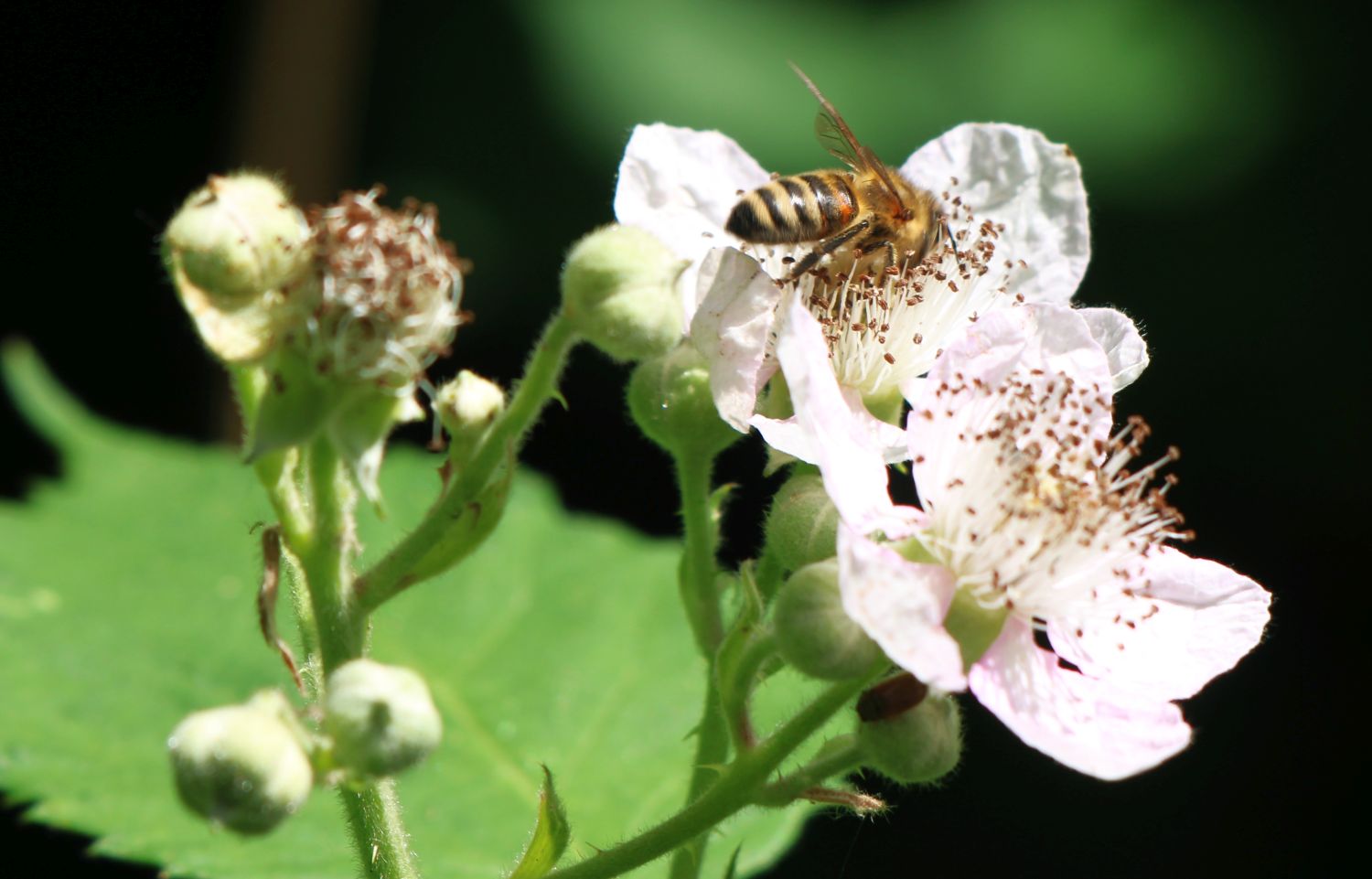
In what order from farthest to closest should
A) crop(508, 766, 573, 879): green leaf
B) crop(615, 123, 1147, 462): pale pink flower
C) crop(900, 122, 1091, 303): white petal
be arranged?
crop(900, 122, 1091, 303): white petal, crop(615, 123, 1147, 462): pale pink flower, crop(508, 766, 573, 879): green leaf

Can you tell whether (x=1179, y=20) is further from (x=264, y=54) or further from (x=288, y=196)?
(x=288, y=196)

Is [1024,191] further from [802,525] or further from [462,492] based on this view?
[462,492]

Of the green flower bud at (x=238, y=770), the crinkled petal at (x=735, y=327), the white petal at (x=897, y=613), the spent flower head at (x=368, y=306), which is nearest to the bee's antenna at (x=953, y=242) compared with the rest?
the crinkled petal at (x=735, y=327)

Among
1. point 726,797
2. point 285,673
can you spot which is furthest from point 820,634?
point 285,673

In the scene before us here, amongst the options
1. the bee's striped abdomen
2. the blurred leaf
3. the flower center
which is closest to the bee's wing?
the bee's striped abdomen

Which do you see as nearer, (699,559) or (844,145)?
(699,559)

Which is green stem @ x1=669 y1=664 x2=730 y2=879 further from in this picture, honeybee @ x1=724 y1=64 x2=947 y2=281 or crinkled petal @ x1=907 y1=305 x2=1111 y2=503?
honeybee @ x1=724 y1=64 x2=947 y2=281
